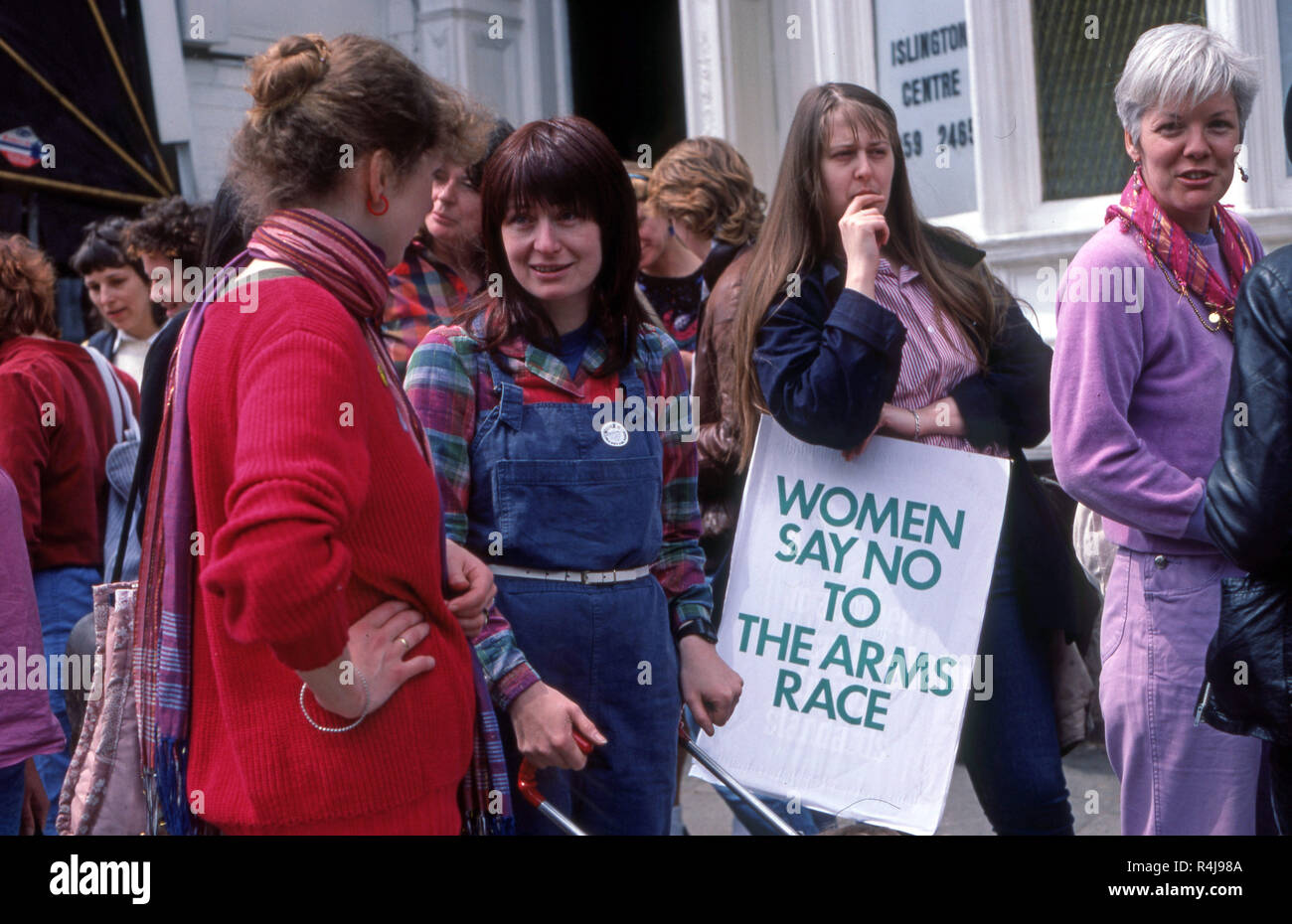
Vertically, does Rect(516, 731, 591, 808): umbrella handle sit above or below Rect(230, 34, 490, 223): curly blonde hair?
below

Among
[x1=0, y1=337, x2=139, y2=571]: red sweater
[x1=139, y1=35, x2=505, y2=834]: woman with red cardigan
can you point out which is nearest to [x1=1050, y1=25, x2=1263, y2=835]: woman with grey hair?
[x1=139, y1=35, x2=505, y2=834]: woman with red cardigan

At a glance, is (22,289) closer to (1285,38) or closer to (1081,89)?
(1081,89)

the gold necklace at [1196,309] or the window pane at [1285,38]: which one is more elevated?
the window pane at [1285,38]

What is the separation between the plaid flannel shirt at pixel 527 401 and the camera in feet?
8.87

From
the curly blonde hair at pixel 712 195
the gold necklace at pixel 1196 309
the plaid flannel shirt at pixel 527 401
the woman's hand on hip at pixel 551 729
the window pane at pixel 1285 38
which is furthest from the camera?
the window pane at pixel 1285 38

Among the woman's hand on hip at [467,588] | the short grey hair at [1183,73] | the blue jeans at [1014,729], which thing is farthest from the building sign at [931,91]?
the woman's hand on hip at [467,588]

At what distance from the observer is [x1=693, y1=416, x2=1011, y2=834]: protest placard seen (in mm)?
3203

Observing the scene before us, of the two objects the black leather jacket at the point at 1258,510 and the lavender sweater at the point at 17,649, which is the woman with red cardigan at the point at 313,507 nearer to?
the lavender sweater at the point at 17,649

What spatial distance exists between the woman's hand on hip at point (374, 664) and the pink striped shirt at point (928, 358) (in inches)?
60.6

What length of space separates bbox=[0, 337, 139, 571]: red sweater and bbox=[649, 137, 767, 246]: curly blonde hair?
1962 millimetres

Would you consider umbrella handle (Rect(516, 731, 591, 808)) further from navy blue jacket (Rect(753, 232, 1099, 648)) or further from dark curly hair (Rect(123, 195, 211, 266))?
dark curly hair (Rect(123, 195, 211, 266))

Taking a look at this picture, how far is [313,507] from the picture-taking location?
1.84 m
